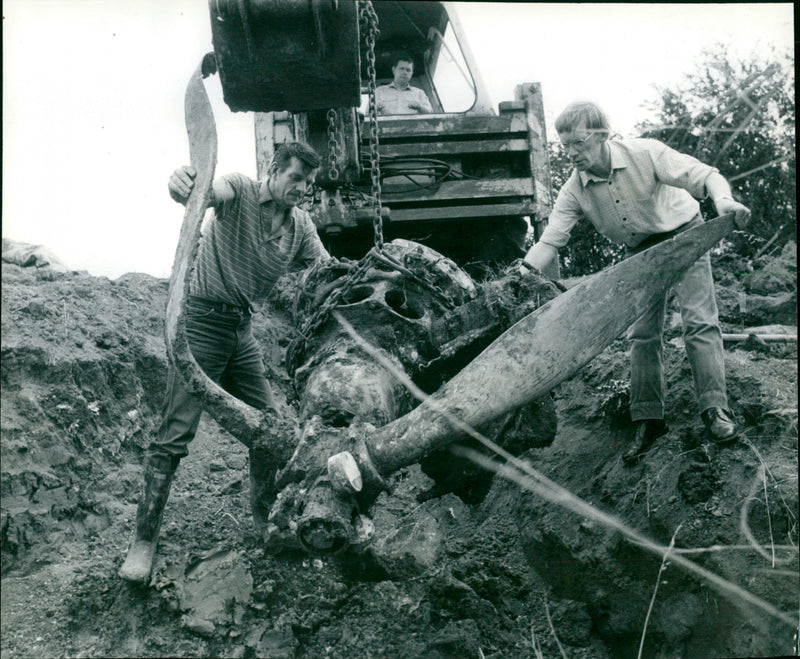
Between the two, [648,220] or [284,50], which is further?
[648,220]

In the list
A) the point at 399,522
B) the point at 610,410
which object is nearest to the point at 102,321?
the point at 399,522

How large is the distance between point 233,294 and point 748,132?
255cm

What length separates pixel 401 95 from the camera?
22.0ft

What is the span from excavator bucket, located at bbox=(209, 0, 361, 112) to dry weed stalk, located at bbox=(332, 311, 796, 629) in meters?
1.03

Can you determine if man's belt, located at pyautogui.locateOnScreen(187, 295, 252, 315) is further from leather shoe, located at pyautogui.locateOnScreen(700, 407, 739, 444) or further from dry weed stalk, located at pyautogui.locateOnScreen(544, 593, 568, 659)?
leather shoe, located at pyautogui.locateOnScreen(700, 407, 739, 444)

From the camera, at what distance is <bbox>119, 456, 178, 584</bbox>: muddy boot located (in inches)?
138

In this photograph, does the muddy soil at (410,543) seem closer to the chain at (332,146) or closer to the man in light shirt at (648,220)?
the man in light shirt at (648,220)

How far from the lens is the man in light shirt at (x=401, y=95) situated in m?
6.61

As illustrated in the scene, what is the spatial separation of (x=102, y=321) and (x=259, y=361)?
5.19 ft

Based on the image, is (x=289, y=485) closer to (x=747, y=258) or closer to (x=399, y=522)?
(x=399, y=522)

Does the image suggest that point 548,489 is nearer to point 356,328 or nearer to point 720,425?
point 720,425

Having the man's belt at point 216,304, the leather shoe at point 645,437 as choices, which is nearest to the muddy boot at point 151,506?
the man's belt at point 216,304

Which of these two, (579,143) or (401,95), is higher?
(401,95)

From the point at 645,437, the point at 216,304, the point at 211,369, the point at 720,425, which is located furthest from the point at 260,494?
the point at 720,425
